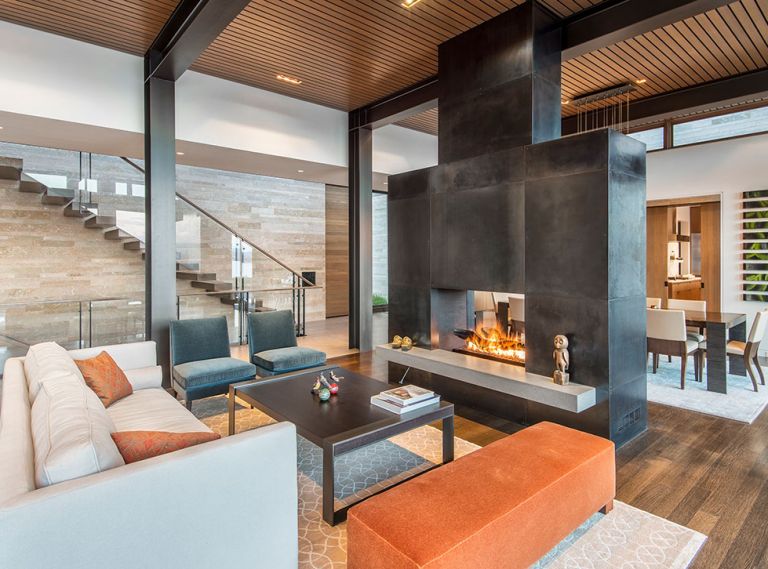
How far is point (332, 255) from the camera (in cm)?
1051

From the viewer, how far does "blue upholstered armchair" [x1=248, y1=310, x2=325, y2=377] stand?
4605 mm

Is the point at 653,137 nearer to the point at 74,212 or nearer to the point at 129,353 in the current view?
the point at 129,353

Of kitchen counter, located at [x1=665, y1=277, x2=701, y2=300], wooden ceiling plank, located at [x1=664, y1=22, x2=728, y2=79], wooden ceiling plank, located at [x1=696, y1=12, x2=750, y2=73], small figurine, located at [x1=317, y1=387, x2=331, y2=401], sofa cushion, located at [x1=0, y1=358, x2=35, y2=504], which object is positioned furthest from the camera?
kitchen counter, located at [x1=665, y1=277, x2=701, y2=300]

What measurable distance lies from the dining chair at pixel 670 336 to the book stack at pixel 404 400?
3.20 m

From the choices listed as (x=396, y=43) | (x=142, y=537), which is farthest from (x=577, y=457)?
(x=396, y=43)

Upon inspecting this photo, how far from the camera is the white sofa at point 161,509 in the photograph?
1363mm

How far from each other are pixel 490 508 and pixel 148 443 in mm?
1422

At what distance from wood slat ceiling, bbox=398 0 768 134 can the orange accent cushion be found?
5.39 meters

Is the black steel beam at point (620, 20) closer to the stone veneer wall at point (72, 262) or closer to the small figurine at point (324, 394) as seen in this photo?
the small figurine at point (324, 394)

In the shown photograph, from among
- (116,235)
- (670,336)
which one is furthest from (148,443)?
(116,235)

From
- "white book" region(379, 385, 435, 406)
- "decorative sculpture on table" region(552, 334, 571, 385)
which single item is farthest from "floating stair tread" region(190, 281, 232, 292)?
"decorative sculpture on table" region(552, 334, 571, 385)

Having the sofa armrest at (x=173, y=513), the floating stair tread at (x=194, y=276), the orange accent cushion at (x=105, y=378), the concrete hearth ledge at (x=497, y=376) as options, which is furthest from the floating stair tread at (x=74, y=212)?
the sofa armrest at (x=173, y=513)

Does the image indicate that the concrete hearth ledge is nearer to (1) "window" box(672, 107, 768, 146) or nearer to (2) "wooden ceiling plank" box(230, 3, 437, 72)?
(2) "wooden ceiling plank" box(230, 3, 437, 72)

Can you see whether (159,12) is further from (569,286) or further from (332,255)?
(332,255)
